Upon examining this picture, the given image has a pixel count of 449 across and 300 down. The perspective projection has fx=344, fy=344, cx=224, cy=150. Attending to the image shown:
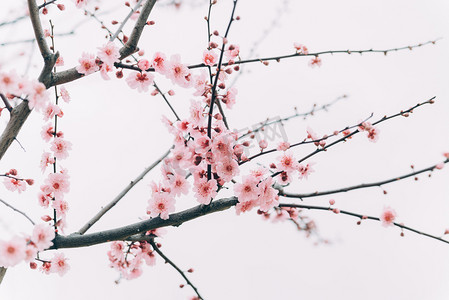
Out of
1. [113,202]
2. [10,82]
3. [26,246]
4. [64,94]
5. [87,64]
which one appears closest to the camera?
[10,82]

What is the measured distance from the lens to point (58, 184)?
246 cm

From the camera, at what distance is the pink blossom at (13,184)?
97.0 inches

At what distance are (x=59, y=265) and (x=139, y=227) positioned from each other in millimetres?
827

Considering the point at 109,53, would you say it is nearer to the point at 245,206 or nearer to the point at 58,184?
the point at 58,184

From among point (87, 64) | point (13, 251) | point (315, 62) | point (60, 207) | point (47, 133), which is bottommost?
point (13, 251)

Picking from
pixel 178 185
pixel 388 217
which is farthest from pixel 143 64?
pixel 388 217

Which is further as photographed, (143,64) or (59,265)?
(59,265)

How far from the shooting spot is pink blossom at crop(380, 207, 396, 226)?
81.0 inches

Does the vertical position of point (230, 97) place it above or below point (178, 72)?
below

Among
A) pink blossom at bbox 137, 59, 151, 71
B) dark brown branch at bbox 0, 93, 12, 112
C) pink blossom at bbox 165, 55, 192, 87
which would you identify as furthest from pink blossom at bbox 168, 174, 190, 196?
dark brown branch at bbox 0, 93, 12, 112

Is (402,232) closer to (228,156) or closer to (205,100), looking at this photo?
(228,156)

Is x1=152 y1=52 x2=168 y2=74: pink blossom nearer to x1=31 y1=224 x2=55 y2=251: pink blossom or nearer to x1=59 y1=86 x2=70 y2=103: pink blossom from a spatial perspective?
x1=59 y1=86 x2=70 y2=103: pink blossom

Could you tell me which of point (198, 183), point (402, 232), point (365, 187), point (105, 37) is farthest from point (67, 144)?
point (402, 232)

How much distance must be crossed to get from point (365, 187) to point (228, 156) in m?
0.79
